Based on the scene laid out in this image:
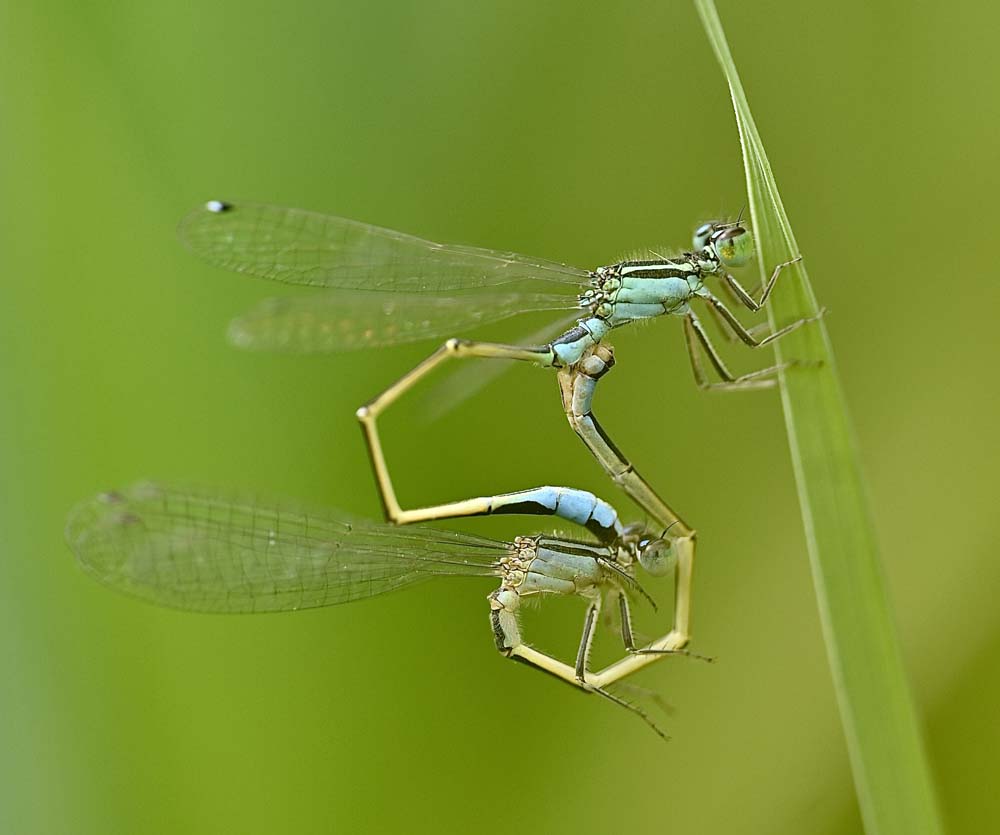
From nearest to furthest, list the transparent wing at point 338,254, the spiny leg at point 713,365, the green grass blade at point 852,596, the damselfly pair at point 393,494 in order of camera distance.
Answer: the green grass blade at point 852,596 → the spiny leg at point 713,365 → the damselfly pair at point 393,494 → the transparent wing at point 338,254

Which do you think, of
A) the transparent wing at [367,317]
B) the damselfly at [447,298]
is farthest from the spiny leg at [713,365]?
the transparent wing at [367,317]

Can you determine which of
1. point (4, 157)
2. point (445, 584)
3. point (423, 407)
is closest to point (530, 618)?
Result: point (445, 584)

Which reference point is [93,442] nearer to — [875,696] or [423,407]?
[423,407]

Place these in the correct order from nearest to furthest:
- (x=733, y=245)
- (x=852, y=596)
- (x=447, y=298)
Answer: (x=852, y=596) < (x=733, y=245) < (x=447, y=298)

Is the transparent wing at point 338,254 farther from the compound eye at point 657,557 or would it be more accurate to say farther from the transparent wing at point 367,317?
the compound eye at point 657,557

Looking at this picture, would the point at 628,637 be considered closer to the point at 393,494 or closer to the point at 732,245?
the point at 393,494

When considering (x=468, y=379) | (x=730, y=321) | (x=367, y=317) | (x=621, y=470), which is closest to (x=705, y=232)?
(x=730, y=321)
